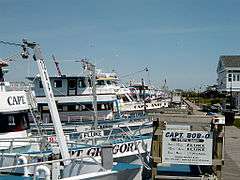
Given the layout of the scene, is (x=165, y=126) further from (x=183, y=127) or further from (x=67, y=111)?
(x=67, y=111)

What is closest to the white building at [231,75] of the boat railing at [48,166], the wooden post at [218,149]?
the wooden post at [218,149]

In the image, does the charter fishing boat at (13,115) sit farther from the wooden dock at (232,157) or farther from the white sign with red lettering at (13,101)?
the wooden dock at (232,157)

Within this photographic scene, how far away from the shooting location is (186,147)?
1193 centimetres

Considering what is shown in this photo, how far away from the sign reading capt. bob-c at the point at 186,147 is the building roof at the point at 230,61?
63.8 m

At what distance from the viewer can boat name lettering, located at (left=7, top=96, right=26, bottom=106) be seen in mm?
15462

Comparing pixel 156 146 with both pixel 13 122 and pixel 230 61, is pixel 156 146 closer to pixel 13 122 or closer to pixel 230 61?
pixel 13 122

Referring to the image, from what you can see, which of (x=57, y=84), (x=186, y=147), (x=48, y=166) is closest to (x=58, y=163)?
(x=48, y=166)

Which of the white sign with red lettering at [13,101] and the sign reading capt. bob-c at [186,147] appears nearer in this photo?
the sign reading capt. bob-c at [186,147]

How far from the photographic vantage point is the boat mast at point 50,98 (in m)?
9.88

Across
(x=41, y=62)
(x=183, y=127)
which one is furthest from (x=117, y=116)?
(x=41, y=62)

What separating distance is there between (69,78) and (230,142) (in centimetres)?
1124

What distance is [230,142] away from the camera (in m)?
25.6

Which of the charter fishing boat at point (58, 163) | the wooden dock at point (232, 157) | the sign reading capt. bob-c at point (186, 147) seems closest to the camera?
the charter fishing boat at point (58, 163)

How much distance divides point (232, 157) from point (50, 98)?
39.1 ft
